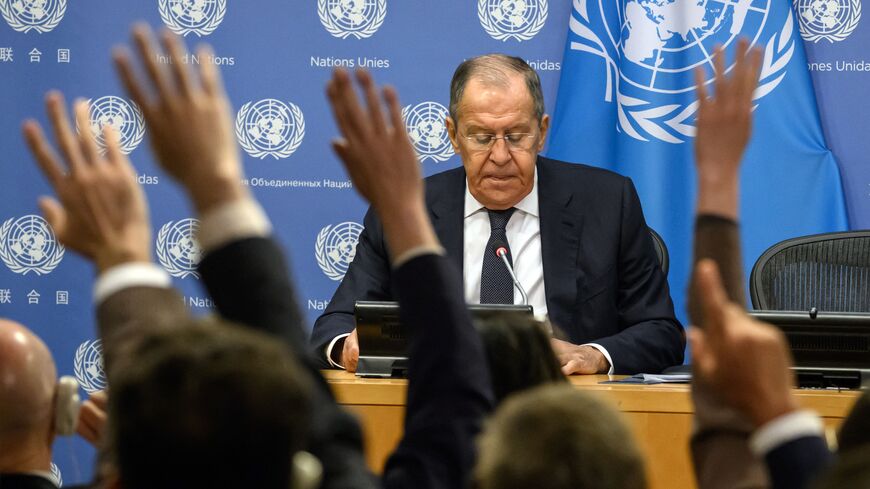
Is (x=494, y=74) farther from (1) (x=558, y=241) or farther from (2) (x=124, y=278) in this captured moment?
(2) (x=124, y=278)

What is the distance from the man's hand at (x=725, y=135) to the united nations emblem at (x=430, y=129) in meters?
3.61

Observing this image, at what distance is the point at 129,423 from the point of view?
3.18ft

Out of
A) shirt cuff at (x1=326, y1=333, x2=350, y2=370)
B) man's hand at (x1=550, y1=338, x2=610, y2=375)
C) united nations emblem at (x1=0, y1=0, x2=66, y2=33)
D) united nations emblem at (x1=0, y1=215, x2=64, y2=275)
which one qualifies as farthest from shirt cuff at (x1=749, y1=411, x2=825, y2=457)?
united nations emblem at (x1=0, y1=0, x2=66, y2=33)

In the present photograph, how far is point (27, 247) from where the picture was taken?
523 centimetres

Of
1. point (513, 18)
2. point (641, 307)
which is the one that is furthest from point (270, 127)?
point (641, 307)

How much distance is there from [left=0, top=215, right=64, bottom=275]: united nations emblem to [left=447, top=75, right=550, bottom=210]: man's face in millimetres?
2106

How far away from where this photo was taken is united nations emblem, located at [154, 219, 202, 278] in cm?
514

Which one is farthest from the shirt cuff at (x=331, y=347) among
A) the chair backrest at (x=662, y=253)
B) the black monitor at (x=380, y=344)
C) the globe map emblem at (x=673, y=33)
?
the globe map emblem at (x=673, y=33)

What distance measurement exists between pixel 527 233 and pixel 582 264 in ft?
0.71

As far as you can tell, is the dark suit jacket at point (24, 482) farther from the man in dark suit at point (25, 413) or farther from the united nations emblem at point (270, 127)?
the united nations emblem at point (270, 127)

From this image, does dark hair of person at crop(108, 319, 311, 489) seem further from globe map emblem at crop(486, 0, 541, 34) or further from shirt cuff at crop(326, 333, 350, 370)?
globe map emblem at crop(486, 0, 541, 34)

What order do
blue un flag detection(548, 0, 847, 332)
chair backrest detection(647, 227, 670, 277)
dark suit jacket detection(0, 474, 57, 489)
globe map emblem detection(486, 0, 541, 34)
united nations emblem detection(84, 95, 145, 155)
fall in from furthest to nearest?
united nations emblem detection(84, 95, 145, 155), globe map emblem detection(486, 0, 541, 34), blue un flag detection(548, 0, 847, 332), chair backrest detection(647, 227, 670, 277), dark suit jacket detection(0, 474, 57, 489)

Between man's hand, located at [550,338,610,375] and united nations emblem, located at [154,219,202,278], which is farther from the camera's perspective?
united nations emblem, located at [154,219,202,278]

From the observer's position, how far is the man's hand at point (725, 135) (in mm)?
1359
